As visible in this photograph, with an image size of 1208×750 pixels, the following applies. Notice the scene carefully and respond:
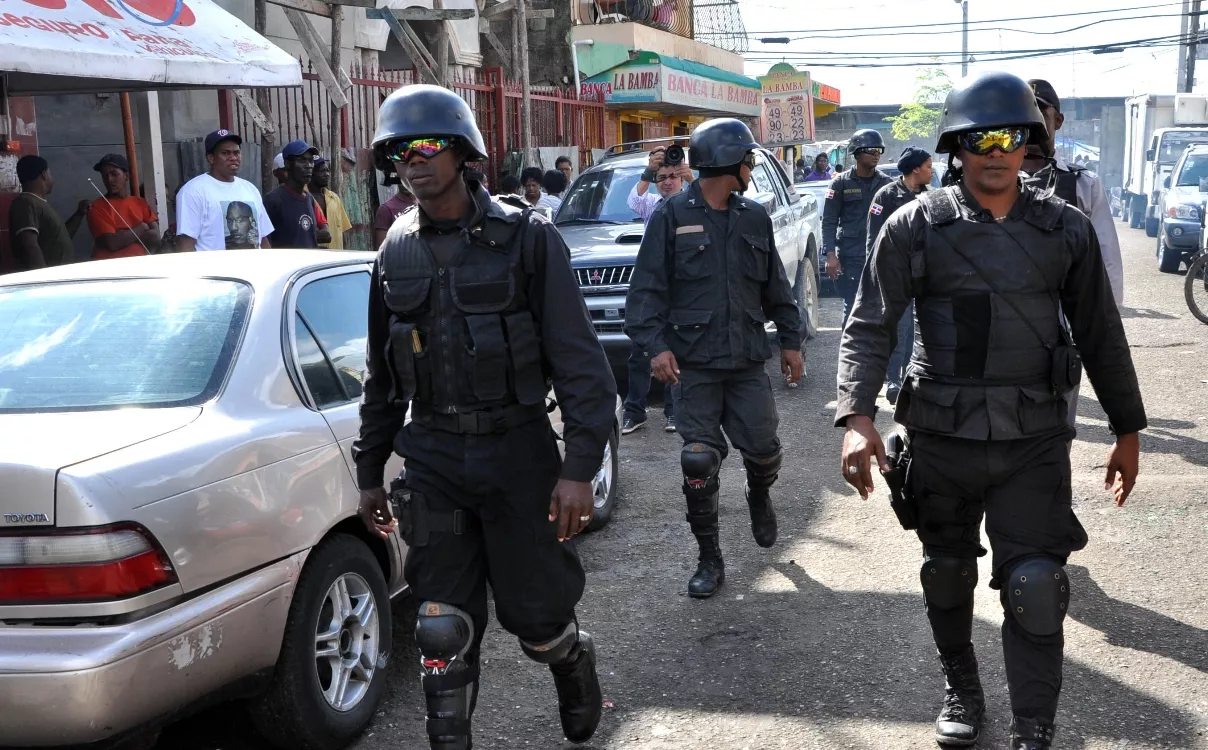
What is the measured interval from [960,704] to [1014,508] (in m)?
0.70

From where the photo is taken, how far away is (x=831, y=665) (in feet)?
14.6

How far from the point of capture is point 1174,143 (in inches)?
1047

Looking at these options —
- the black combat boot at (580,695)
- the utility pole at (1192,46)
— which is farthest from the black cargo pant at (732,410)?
the utility pole at (1192,46)

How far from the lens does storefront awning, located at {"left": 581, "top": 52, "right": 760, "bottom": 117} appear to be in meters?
22.4

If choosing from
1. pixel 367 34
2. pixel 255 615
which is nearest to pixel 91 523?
pixel 255 615

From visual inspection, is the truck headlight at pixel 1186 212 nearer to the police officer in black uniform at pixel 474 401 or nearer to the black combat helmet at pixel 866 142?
the black combat helmet at pixel 866 142

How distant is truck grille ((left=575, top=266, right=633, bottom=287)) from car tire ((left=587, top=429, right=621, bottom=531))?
3.32 metres

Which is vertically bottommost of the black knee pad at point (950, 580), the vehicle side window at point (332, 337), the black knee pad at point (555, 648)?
the black knee pad at point (555, 648)

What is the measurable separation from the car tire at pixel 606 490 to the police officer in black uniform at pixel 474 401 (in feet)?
9.08

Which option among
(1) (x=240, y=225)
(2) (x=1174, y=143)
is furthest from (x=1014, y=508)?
(2) (x=1174, y=143)

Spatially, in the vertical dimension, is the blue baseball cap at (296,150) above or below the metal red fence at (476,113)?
below

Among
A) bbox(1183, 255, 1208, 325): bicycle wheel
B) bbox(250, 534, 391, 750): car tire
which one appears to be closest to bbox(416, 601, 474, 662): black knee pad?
bbox(250, 534, 391, 750): car tire

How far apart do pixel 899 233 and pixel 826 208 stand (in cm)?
695

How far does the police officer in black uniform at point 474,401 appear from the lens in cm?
333
